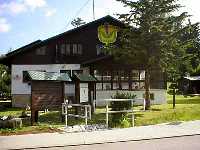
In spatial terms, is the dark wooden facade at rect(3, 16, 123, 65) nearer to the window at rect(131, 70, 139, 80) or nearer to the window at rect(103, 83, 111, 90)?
the window at rect(103, 83, 111, 90)

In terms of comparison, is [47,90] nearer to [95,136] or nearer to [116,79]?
[95,136]

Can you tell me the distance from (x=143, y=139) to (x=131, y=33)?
14.2m

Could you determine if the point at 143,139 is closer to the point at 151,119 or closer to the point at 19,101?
the point at 151,119

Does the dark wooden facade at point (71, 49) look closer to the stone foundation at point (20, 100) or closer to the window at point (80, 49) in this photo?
the window at point (80, 49)

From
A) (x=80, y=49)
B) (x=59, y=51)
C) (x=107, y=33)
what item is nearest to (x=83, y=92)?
(x=107, y=33)

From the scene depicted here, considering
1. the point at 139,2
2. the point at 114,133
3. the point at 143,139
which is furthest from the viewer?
the point at 139,2

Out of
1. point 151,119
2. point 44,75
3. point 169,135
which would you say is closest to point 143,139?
point 169,135

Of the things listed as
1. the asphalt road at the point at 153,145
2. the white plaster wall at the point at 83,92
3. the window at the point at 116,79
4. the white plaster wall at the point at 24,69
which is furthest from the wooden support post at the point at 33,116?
the white plaster wall at the point at 24,69

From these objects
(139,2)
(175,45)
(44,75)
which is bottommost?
(44,75)

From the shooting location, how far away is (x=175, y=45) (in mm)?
26812

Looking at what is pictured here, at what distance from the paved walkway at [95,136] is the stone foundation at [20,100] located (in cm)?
2090

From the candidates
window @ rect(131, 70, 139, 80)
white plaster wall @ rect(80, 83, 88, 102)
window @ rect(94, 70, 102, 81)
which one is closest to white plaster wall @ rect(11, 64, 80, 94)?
window @ rect(94, 70, 102, 81)

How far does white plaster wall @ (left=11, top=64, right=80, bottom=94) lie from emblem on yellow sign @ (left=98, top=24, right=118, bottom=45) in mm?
3355

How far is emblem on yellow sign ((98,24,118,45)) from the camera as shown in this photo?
34.6 metres
